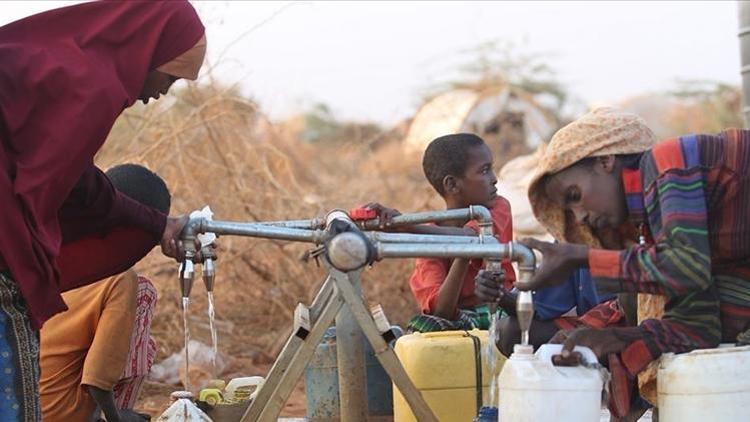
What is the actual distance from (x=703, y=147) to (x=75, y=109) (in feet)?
4.94

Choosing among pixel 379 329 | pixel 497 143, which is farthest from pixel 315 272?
pixel 497 143

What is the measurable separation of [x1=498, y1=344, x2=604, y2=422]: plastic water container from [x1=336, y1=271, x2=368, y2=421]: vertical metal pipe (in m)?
0.88

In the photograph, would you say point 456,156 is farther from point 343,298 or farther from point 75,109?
point 75,109

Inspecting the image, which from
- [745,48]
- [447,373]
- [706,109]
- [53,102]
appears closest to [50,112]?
[53,102]

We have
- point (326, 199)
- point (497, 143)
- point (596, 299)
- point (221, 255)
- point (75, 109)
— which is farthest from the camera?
point (497, 143)

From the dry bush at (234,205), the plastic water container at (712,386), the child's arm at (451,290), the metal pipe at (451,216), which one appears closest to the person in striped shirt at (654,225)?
the plastic water container at (712,386)

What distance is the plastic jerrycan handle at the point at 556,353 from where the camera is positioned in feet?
9.57

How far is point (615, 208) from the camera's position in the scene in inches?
122

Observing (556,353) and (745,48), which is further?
(745,48)

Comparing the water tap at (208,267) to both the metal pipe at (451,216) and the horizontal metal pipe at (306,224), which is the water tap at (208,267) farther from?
the metal pipe at (451,216)

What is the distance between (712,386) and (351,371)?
1.23 meters

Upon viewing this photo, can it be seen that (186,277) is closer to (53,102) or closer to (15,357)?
(15,357)

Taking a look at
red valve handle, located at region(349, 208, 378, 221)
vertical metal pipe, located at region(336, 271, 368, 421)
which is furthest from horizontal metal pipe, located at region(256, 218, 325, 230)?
vertical metal pipe, located at region(336, 271, 368, 421)

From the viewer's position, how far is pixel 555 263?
2.80 metres
